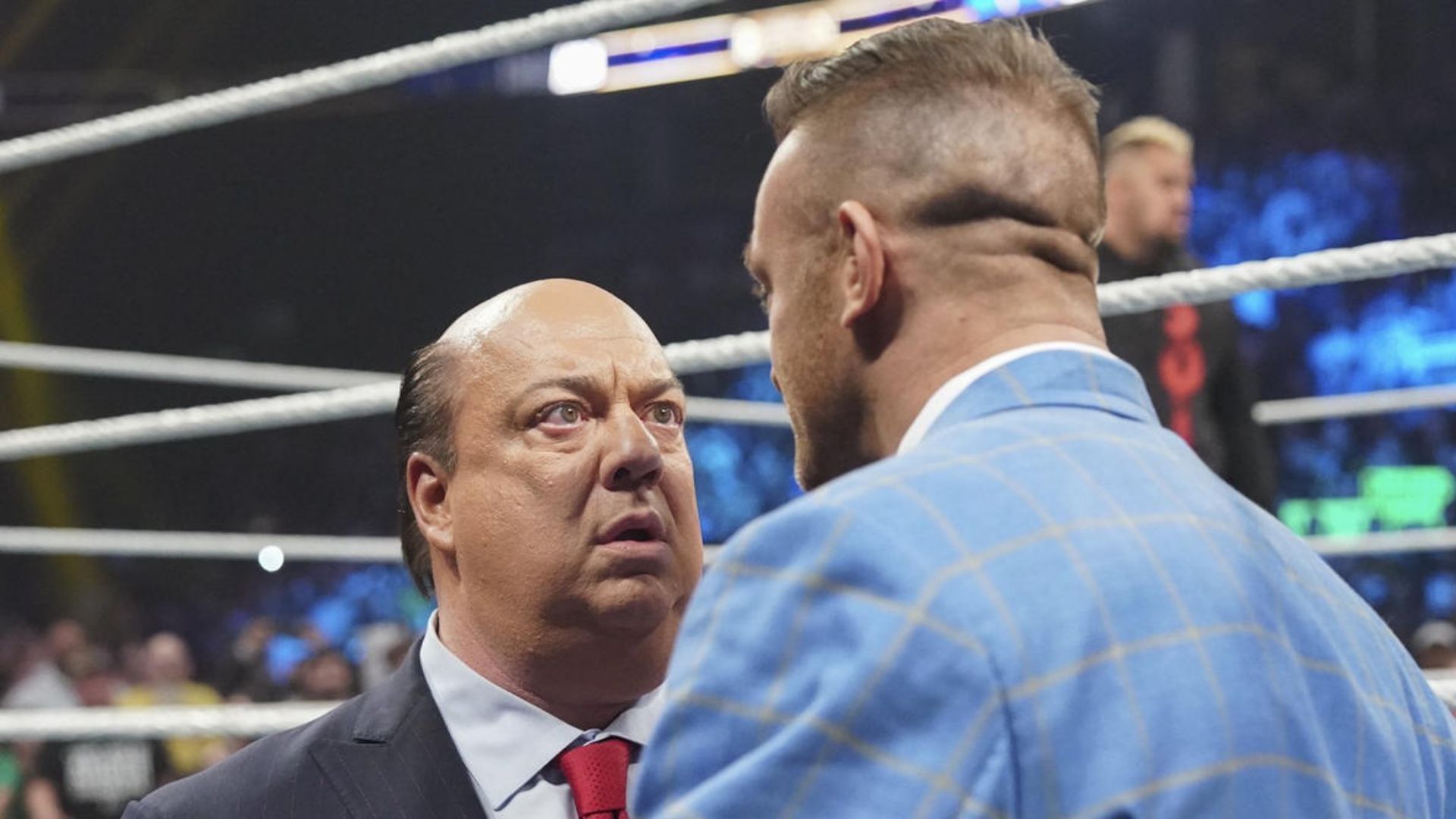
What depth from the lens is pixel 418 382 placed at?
1.17m

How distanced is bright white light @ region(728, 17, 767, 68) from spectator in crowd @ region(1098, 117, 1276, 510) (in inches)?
269

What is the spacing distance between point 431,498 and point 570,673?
0.59 ft

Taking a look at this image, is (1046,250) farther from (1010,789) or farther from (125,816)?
(125,816)

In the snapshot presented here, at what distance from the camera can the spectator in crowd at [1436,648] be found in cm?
370

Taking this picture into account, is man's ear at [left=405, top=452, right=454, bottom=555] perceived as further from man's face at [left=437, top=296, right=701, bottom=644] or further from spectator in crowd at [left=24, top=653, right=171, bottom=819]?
spectator in crowd at [left=24, top=653, right=171, bottom=819]

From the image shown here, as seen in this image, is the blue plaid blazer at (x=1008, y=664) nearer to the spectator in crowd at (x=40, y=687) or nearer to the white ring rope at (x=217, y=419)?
the white ring rope at (x=217, y=419)

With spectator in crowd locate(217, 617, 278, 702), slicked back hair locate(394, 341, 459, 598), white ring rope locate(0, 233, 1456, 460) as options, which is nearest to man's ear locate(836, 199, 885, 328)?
white ring rope locate(0, 233, 1456, 460)

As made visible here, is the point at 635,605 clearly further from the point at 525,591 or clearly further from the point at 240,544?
the point at 240,544

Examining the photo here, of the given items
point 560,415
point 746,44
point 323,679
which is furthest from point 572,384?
point 746,44

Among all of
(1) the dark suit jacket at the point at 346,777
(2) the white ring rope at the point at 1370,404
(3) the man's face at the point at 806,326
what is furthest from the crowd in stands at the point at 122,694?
(3) the man's face at the point at 806,326

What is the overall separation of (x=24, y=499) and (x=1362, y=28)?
6.86 meters

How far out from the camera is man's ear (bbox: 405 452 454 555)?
3.79 ft

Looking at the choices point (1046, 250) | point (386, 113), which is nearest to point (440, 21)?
point (386, 113)

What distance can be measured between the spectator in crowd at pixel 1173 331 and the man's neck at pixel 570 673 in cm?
122
